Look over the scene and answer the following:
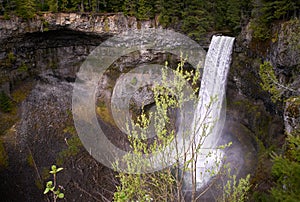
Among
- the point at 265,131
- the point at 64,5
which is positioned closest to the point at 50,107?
the point at 64,5

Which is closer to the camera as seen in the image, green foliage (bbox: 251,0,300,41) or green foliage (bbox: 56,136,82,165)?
green foliage (bbox: 251,0,300,41)

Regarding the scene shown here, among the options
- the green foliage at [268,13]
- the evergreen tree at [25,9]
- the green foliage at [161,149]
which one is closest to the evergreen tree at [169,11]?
the green foliage at [268,13]

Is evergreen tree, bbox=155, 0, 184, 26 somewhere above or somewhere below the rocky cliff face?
above

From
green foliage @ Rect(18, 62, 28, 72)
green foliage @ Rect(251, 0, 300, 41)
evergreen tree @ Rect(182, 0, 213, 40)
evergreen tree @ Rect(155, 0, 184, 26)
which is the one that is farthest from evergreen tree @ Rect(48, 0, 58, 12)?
green foliage @ Rect(251, 0, 300, 41)

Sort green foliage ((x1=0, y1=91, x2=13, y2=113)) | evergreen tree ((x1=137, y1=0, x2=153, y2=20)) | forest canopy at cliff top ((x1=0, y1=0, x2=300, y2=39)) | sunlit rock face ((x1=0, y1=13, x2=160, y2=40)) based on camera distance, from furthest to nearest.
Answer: evergreen tree ((x1=137, y1=0, x2=153, y2=20))
green foliage ((x1=0, y1=91, x2=13, y2=113))
sunlit rock face ((x1=0, y1=13, x2=160, y2=40))
forest canopy at cliff top ((x1=0, y1=0, x2=300, y2=39))

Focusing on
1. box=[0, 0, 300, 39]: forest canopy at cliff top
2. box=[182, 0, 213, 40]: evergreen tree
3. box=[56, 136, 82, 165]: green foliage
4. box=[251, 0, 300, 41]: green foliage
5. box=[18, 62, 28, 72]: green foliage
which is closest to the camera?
box=[251, 0, 300, 41]: green foliage

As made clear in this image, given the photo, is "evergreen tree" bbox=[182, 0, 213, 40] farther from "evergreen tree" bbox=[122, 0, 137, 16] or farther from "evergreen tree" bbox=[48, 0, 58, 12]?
"evergreen tree" bbox=[48, 0, 58, 12]

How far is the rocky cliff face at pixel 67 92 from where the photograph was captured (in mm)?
14953

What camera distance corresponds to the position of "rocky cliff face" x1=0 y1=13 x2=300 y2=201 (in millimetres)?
14953

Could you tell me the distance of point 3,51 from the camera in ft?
64.8

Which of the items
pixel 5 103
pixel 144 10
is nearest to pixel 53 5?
pixel 144 10

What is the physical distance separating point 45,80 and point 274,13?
19.1 meters

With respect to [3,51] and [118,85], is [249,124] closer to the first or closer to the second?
[118,85]

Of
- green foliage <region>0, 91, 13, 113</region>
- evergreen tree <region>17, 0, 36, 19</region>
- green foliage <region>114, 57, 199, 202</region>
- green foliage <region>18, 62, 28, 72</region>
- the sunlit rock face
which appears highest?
evergreen tree <region>17, 0, 36, 19</region>
